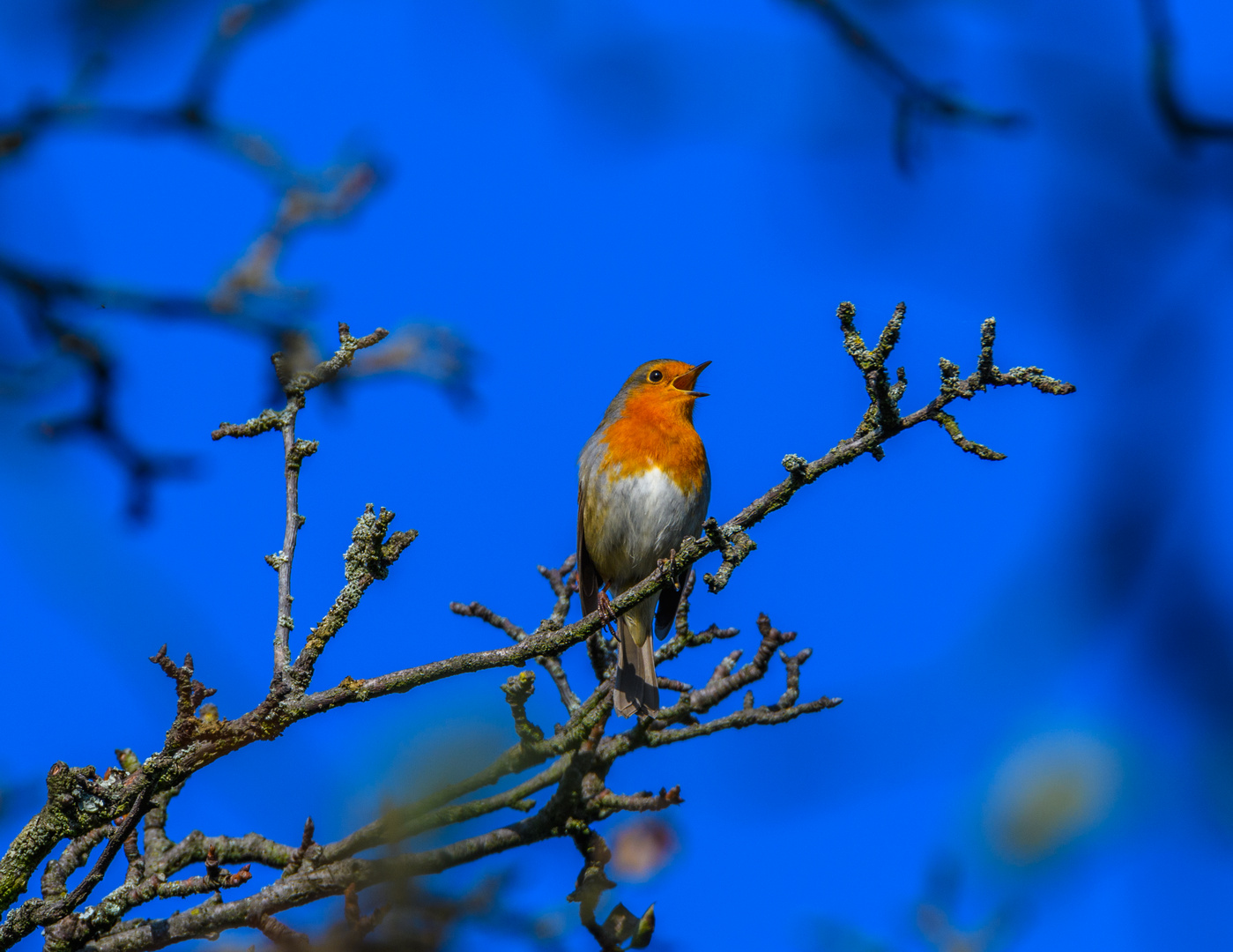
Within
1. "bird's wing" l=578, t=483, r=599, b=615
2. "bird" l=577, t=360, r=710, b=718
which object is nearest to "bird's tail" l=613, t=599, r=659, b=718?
"bird" l=577, t=360, r=710, b=718

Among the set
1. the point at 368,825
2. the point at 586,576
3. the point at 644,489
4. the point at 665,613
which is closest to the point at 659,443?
the point at 644,489

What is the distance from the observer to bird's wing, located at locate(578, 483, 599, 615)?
725 cm

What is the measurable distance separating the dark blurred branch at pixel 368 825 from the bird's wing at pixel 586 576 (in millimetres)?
2542

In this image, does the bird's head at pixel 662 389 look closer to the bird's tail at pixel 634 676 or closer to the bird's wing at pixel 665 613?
the bird's wing at pixel 665 613

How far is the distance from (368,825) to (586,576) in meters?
3.77

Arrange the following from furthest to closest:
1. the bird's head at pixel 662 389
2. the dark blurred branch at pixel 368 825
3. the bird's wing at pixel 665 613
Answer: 1. the bird's head at pixel 662 389
2. the bird's wing at pixel 665 613
3. the dark blurred branch at pixel 368 825

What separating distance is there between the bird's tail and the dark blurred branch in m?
0.11

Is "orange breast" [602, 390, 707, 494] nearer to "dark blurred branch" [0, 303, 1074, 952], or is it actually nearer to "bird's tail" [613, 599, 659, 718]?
"bird's tail" [613, 599, 659, 718]

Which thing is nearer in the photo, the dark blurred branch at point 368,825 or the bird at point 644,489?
the dark blurred branch at point 368,825

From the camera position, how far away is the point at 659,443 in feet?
22.5

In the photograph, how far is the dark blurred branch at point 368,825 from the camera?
325cm

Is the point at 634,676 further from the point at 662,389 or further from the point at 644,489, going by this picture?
the point at 662,389

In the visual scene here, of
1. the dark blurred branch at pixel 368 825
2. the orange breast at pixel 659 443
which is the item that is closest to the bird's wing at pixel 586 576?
the orange breast at pixel 659 443

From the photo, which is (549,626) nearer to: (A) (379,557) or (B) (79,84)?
(A) (379,557)
